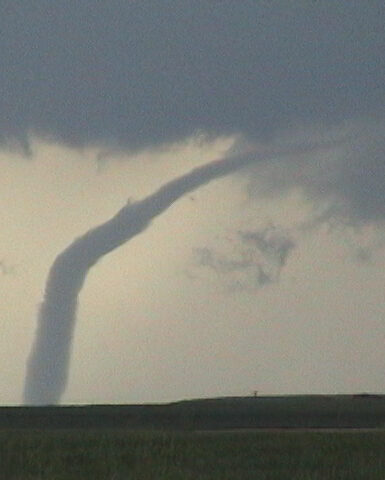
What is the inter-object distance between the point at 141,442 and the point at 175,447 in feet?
11.2

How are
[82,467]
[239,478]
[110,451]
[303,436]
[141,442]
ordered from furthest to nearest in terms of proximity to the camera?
[303,436] → [141,442] → [110,451] → [82,467] → [239,478]

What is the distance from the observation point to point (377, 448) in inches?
2645

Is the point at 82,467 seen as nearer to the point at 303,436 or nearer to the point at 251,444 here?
the point at 251,444

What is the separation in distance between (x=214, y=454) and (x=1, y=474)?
12452 mm

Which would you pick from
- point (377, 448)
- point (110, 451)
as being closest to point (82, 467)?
point (110, 451)

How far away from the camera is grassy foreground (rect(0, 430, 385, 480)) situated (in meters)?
55.3

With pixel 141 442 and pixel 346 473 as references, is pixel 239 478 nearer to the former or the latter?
pixel 346 473

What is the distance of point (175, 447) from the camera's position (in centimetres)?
6512

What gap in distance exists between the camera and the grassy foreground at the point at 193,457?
55.3 meters

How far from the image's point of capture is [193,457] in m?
62.0

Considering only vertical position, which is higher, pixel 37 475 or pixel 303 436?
pixel 303 436

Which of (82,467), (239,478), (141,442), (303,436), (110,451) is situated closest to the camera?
(239,478)

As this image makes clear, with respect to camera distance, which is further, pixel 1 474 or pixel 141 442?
pixel 141 442

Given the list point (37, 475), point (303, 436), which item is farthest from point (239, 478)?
point (303, 436)
